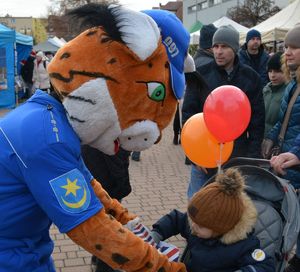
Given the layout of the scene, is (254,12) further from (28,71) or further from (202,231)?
(202,231)

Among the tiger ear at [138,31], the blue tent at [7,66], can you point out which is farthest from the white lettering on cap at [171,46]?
the blue tent at [7,66]

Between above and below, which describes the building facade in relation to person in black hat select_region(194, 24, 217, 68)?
below

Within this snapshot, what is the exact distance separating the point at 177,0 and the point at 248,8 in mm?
45197

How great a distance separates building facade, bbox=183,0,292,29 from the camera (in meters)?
44.9

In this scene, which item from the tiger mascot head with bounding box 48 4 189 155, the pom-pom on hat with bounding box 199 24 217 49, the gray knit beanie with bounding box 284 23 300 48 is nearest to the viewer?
the tiger mascot head with bounding box 48 4 189 155

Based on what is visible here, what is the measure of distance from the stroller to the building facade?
3952 centimetres

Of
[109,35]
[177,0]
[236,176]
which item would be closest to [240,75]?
[236,176]

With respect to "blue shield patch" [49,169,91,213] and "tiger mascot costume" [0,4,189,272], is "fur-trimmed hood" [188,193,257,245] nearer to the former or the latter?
"tiger mascot costume" [0,4,189,272]

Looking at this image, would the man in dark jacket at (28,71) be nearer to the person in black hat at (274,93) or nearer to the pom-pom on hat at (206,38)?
the pom-pom on hat at (206,38)

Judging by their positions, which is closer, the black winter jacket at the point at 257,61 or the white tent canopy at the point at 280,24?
the black winter jacket at the point at 257,61

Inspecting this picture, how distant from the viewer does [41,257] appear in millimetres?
1644

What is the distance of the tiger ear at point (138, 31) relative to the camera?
1.51 metres

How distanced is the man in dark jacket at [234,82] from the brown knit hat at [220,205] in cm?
131

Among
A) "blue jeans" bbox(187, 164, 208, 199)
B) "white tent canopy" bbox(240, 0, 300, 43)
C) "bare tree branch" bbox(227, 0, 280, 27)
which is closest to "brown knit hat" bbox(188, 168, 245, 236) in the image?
"blue jeans" bbox(187, 164, 208, 199)
